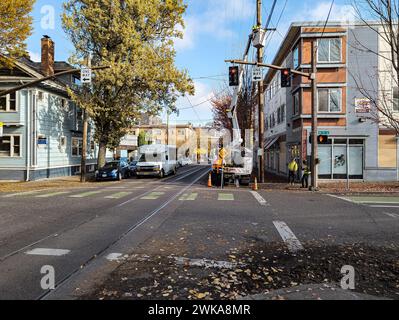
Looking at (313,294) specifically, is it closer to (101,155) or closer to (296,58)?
A: (296,58)

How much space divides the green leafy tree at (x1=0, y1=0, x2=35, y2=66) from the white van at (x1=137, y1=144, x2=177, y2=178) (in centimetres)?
1293

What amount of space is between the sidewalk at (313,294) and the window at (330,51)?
69.1 feet

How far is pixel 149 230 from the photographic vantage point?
27.1 ft

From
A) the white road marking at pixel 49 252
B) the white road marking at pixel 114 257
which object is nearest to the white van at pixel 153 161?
the white road marking at pixel 49 252

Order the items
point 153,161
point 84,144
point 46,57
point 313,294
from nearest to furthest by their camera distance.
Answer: point 313,294 < point 84,144 < point 46,57 < point 153,161

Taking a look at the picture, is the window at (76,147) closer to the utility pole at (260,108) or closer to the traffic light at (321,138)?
the utility pole at (260,108)

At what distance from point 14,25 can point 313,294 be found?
21623mm

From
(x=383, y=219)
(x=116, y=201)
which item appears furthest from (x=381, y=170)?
(x=116, y=201)

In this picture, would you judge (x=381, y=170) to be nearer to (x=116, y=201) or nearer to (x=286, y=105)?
(x=286, y=105)

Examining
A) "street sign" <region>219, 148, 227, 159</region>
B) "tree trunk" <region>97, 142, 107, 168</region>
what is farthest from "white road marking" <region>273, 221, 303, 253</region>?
"tree trunk" <region>97, 142, 107, 168</region>

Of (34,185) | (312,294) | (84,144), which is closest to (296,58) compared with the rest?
(84,144)

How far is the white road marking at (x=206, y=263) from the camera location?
5.55 m

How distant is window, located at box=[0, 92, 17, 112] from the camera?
989 inches

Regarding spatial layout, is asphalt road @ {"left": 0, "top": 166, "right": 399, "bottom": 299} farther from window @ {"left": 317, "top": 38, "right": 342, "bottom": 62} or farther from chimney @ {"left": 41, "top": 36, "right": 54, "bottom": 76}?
chimney @ {"left": 41, "top": 36, "right": 54, "bottom": 76}
